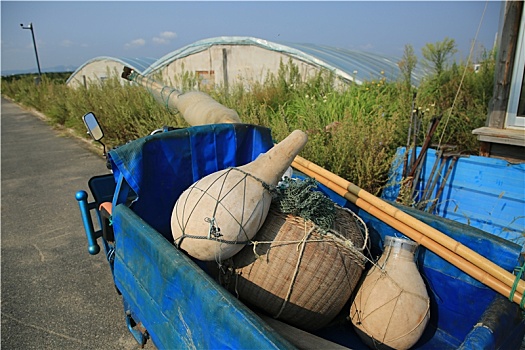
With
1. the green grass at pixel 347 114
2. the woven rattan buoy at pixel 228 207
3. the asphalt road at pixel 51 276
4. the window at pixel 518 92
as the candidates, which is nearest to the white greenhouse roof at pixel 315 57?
the green grass at pixel 347 114

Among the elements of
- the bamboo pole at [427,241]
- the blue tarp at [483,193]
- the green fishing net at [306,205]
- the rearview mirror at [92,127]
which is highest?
the rearview mirror at [92,127]

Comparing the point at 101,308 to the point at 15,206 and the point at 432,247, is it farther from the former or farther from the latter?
the point at 15,206

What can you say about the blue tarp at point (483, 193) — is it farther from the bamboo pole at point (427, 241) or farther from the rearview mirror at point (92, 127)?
the rearview mirror at point (92, 127)

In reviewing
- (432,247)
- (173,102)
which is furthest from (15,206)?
(432,247)

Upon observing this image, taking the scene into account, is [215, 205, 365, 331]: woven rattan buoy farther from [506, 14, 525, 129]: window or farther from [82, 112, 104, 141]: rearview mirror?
[506, 14, 525, 129]: window

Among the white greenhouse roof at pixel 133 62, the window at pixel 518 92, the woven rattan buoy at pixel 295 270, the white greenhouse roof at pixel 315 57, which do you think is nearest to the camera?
the woven rattan buoy at pixel 295 270

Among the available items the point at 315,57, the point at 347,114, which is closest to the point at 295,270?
the point at 347,114

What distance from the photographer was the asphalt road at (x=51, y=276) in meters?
2.39

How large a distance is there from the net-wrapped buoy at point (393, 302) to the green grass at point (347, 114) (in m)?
1.83

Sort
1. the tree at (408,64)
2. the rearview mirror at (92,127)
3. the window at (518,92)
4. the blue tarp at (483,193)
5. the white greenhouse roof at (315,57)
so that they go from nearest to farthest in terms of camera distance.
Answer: the rearview mirror at (92,127) < the blue tarp at (483,193) < the window at (518,92) < the tree at (408,64) < the white greenhouse roof at (315,57)

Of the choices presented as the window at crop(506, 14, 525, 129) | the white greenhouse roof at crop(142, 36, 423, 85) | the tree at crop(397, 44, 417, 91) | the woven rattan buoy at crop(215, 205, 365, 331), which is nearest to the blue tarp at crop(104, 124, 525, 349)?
the woven rattan buoy at crop(215, 205, 365, 331)

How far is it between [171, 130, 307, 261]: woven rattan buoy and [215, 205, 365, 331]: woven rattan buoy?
0.10 meters

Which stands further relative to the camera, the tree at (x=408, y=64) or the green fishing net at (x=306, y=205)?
the tree at (x=408, y=64)

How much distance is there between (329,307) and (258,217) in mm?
585
